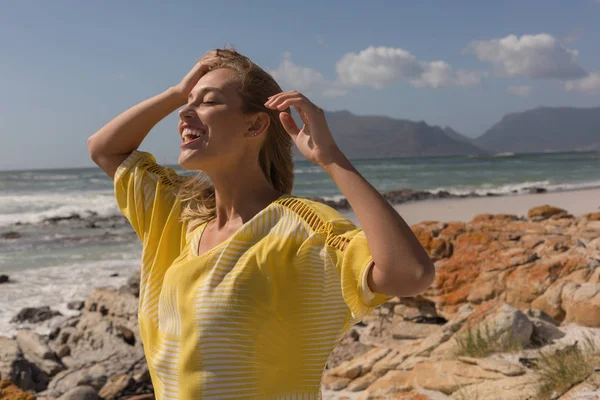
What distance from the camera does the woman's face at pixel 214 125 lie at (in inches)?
79.4

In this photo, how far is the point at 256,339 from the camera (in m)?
1.80

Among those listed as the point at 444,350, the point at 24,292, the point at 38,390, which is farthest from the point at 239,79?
the point at 24,292

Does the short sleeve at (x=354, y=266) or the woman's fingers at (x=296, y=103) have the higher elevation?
the woman's fingers at (x=296, y=103)

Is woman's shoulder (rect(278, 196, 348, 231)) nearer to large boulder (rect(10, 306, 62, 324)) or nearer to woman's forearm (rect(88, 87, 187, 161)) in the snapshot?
woman's forearm (rect(88, 87, 187, 161))

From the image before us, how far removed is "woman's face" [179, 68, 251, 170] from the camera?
202 cm

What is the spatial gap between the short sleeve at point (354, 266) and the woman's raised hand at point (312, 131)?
0.67 feet

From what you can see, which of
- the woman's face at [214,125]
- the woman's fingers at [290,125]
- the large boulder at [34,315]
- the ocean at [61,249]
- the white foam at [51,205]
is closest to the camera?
the woman's fingers at [290,125]

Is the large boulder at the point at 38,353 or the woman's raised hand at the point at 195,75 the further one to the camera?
the large boulder at the point at 38,353

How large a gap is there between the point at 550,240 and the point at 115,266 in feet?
28.1

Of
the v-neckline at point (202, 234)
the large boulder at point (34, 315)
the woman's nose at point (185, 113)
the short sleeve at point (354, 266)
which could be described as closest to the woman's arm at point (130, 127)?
the woman's nose at point (185, 113)

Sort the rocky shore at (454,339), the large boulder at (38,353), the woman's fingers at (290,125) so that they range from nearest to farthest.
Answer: the woman's fingers at (290,125) → the rocky shore at (454,339) → the large boulder at (38,353)

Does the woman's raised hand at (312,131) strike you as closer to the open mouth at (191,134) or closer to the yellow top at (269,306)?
the yellow top at (269,306)

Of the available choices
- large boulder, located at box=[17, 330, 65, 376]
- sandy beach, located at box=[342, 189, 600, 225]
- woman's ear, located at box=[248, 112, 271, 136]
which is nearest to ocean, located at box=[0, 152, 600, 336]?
large boulder, located at box=[17, 330, 65, 376]

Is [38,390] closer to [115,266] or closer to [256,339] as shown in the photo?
[256,339]
